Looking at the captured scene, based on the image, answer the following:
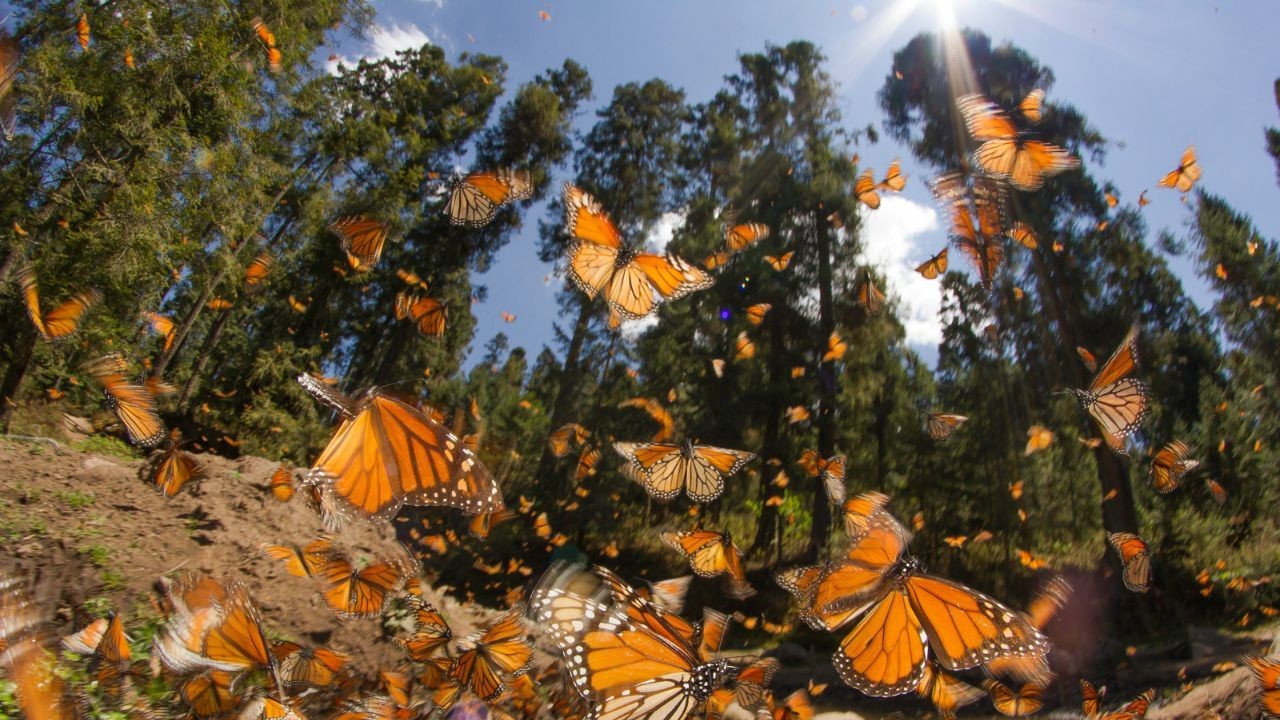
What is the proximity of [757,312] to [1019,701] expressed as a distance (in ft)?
31.0

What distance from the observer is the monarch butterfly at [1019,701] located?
341 inches

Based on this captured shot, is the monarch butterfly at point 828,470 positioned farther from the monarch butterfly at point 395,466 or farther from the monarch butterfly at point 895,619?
the monarch butterfly at point 395,466

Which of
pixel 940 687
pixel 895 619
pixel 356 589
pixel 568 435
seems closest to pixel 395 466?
pixel 895 619

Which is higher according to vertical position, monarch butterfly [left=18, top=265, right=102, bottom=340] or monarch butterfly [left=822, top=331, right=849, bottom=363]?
monarch butterfly [left=822, top=331, right=849, bottom=363]

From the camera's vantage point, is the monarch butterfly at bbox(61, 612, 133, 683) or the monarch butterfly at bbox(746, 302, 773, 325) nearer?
the monarch butterfly at bbox(61, 612, 133, 683)

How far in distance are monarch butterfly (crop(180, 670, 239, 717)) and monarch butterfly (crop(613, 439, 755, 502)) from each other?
3595 millimetres

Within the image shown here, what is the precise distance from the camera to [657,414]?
17859 millimetres

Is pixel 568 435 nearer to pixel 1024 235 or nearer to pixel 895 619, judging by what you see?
pixel 1024 235

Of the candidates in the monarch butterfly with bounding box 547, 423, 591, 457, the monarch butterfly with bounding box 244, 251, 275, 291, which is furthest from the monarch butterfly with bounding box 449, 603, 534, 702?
the monarch butterfly with bounding box 244, 251, 275, 291

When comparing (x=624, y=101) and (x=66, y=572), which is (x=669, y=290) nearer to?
(x=66, y=572)

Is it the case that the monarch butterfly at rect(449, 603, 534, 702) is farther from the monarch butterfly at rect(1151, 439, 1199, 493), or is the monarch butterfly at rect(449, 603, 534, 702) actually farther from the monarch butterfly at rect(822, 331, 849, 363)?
the monarch butterfly at rect(822, 331, 849, 363)

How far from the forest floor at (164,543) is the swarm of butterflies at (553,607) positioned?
198 mm

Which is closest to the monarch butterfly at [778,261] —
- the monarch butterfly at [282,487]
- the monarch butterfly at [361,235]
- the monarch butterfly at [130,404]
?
the monarch butterfly at [361,235]

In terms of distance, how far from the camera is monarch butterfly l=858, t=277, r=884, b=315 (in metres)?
16.5
